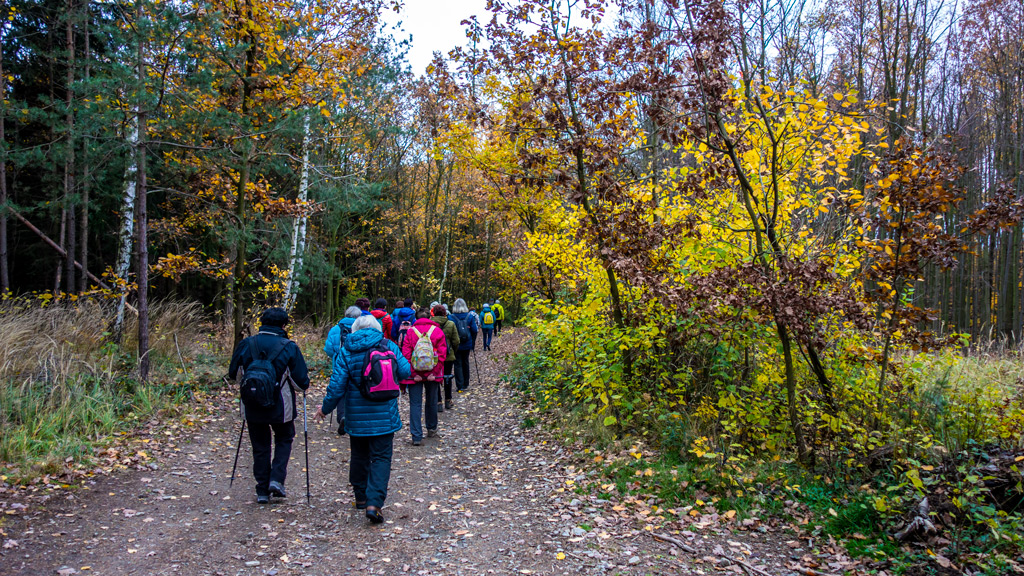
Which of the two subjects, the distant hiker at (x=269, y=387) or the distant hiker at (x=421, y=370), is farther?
the distant hiker at (x=421, y=370)

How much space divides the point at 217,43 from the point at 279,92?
118 cm

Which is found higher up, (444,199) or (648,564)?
(444,199)

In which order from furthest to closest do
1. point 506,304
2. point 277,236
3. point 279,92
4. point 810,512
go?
point 506,304, point 277,236, point 279,92, point 810,512

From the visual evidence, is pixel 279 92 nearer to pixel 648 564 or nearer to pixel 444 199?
pixel 648 564

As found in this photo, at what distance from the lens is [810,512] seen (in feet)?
16.7

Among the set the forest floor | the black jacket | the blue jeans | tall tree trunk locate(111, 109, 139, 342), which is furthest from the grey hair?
tall tree trunk locate(111, 109, 139, 342)

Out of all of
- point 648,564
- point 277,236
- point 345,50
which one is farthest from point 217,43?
point 648,564

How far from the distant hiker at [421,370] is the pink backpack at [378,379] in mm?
2567

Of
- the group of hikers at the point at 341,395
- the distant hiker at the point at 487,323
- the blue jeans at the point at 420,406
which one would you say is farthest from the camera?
the distant hiker at the point at 487,323

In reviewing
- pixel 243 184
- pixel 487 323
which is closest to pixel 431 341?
pixel 243 184

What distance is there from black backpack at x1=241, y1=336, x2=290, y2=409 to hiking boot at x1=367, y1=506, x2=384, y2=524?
138 centimetres

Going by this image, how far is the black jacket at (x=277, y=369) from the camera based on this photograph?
5.25 metres

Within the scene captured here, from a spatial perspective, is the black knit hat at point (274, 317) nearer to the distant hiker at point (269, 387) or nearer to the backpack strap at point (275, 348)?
the distant hiker at point (269, 387)

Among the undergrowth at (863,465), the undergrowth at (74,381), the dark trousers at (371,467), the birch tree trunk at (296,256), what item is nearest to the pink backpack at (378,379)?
the dark trousers at (371,467)
